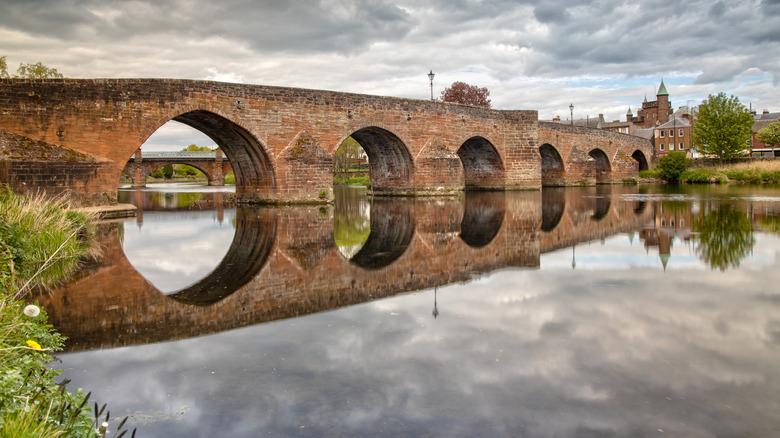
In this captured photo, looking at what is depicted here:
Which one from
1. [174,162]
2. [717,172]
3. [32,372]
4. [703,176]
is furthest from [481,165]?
[174,162]

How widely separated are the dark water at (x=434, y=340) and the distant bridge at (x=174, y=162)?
167ft

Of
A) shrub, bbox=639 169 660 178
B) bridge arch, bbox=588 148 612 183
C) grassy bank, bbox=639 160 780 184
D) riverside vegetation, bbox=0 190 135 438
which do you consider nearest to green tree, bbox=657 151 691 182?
grassy bank, bbox=639 160 780 184

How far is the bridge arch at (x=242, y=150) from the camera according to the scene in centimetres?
2033

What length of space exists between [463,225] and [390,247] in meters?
4.09

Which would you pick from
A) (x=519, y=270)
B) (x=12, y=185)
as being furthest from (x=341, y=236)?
(x=12, y=185)

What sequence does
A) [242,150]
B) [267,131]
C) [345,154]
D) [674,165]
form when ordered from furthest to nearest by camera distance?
[345,154]
[674,165]
[242,150]
[267,131]

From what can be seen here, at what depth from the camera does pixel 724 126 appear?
156 feet

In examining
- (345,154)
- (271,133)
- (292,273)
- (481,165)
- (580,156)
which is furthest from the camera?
(345,154)

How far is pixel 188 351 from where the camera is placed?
4.39 m

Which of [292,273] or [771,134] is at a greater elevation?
[771,134]

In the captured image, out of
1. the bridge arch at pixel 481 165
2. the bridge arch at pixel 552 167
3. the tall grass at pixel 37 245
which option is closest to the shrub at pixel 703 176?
the bridge arch at pixel 552 167

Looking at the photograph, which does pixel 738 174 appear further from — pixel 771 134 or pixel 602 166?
pixel 771 134

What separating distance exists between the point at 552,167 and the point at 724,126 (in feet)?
62.2

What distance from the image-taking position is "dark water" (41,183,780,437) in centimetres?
317
